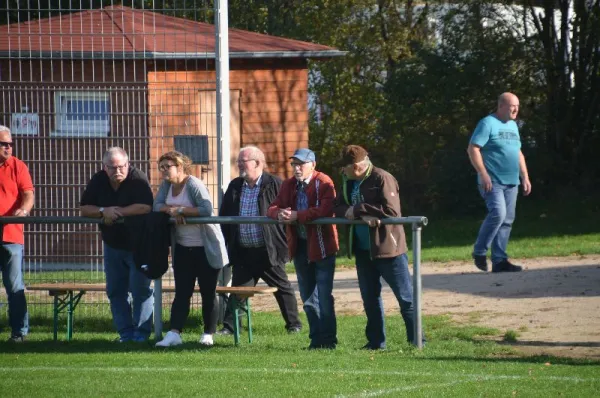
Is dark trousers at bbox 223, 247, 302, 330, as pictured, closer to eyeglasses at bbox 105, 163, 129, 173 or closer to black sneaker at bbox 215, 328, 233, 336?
black sneaker at bbox 215, 328, 233, 336

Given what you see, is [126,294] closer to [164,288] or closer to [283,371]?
[164,288]

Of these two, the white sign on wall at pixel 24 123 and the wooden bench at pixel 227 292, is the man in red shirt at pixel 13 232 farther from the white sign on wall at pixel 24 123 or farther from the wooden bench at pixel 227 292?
the white sign on wall at pixel 24 123

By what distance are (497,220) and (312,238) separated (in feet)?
12.9

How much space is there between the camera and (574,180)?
85.0ft

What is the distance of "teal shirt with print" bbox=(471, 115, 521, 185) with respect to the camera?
13.8 meters

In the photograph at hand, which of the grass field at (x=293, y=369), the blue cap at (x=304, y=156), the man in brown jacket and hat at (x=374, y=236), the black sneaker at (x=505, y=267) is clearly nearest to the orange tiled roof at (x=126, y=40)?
the blue cap at (x=304, y=156)

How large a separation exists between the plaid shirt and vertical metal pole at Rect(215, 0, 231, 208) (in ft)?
2.89

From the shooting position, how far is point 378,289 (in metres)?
10.5

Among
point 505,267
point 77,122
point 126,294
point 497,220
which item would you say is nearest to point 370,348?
point 126,294

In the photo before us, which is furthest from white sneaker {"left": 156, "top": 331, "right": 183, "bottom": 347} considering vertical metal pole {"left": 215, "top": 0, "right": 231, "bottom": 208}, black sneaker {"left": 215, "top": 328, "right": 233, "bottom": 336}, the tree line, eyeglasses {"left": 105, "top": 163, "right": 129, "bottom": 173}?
the tree line

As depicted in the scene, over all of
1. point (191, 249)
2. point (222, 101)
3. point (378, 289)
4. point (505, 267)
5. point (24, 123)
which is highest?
point (222, 101)

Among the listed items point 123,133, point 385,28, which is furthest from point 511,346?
point 385,28

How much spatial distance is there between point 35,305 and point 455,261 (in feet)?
21.1

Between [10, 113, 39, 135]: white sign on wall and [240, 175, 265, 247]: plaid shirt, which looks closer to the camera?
[240, 175, 265, 247]: plaid shirt
